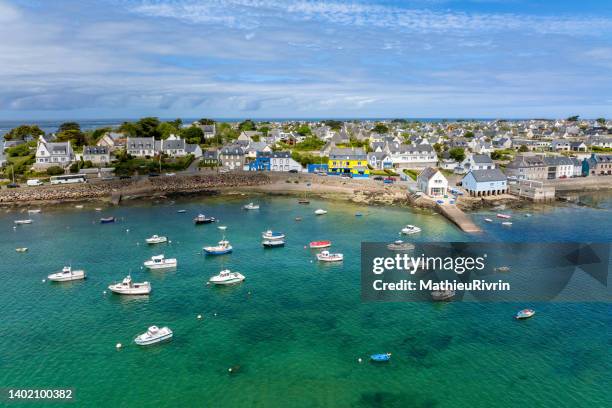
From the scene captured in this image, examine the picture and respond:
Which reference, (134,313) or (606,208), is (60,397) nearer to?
(134,313)

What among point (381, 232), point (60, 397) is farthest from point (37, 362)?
point (381, 232)

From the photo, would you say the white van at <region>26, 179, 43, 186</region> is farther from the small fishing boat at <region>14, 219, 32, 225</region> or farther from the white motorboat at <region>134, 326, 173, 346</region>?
the white motorboat at <region>134, 326, 173, 346</region>

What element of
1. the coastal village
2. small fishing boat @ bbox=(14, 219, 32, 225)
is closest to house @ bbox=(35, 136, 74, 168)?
the coastal village

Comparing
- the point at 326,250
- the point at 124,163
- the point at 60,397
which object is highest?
the point at 124,163

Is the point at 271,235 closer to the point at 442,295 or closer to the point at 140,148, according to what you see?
the point at 442,295

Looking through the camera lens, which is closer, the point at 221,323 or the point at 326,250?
the point at 221,323

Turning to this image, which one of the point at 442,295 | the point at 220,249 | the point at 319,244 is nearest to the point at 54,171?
the point at 220,249

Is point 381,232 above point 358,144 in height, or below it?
below
